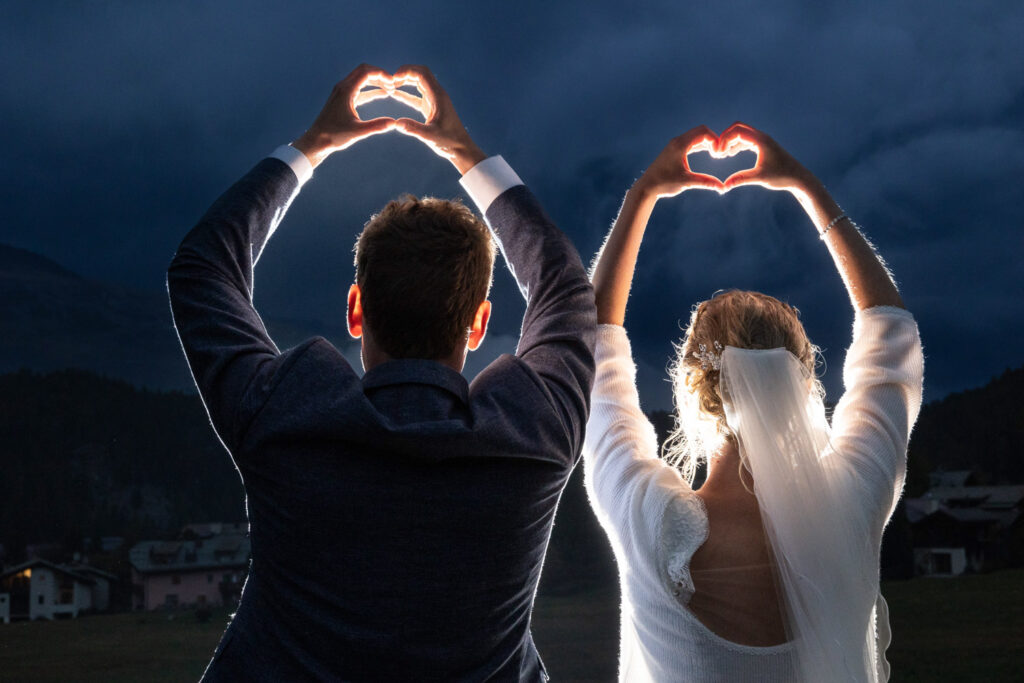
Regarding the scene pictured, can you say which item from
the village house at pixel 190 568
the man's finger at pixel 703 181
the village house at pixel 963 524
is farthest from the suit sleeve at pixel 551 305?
the village house at pixel 963 524

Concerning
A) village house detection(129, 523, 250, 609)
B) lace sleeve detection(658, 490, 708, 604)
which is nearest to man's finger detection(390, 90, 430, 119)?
lace sleeve detection(658, 490, 708, 604)

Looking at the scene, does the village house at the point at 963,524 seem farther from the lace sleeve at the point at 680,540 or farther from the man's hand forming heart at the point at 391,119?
the man's hand forming heart at the point at 391,119

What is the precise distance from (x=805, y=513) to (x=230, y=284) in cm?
79

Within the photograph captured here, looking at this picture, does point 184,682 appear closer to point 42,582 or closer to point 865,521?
point 42,582

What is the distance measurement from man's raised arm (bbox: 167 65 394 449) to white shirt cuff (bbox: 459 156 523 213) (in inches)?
8.8

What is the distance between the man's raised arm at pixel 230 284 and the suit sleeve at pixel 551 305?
27 cm

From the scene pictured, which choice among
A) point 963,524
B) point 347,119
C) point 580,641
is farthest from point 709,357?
point 580,641

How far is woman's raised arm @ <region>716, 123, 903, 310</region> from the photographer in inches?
Answer: 47.9

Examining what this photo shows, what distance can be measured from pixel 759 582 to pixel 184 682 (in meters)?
14.3

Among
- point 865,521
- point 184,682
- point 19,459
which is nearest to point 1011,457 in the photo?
point 865,521

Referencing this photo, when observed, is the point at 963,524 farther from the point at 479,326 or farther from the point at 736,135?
the point at 479,326

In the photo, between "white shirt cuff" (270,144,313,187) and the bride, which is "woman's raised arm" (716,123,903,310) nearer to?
the bride

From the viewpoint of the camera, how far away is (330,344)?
774 mm

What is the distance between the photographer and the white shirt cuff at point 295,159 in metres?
1.00
